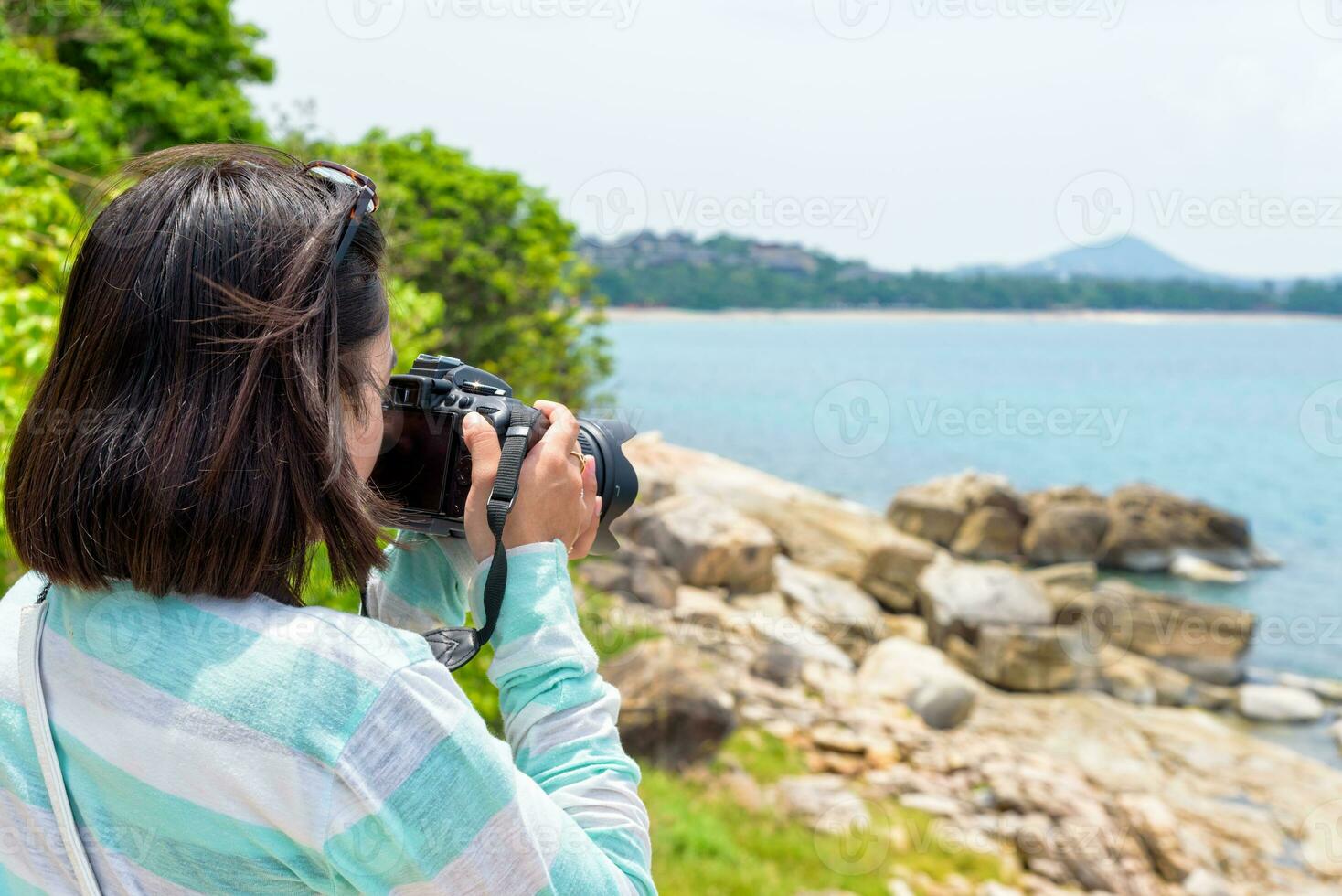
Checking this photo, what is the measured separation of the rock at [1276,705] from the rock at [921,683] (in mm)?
3312

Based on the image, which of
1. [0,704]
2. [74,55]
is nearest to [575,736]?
[0,704]

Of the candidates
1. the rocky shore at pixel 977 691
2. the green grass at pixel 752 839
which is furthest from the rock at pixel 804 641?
the green grass at pixel 752 839

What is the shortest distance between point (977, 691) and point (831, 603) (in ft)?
7.32

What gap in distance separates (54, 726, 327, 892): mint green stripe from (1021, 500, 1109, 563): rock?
55.5 feet

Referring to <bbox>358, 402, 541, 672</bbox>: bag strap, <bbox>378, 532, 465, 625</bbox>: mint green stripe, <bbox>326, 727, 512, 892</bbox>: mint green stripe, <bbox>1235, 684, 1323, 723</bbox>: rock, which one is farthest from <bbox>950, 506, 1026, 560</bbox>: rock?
<bbox>326, 727, 512, 892</bbox>: mint green stripe

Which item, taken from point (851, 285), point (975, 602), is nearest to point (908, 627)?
point (975, 602)

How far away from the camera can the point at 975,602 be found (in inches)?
478

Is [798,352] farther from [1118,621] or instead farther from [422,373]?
[422,373]

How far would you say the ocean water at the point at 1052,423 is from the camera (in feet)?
53.2

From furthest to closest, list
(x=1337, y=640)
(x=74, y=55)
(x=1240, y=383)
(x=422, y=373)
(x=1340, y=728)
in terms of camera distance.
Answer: (x=1240, y=383), (x=1337, y=640), (x=1340, y=728), (x=74, y=55), (x=422, y=373)

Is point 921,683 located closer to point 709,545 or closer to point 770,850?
point 709,545

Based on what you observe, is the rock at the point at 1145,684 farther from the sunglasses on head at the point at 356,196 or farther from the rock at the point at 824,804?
the sunglasses on head at the point at 356,196

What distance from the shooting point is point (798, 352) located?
63406mm

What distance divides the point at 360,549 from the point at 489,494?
171 mm
